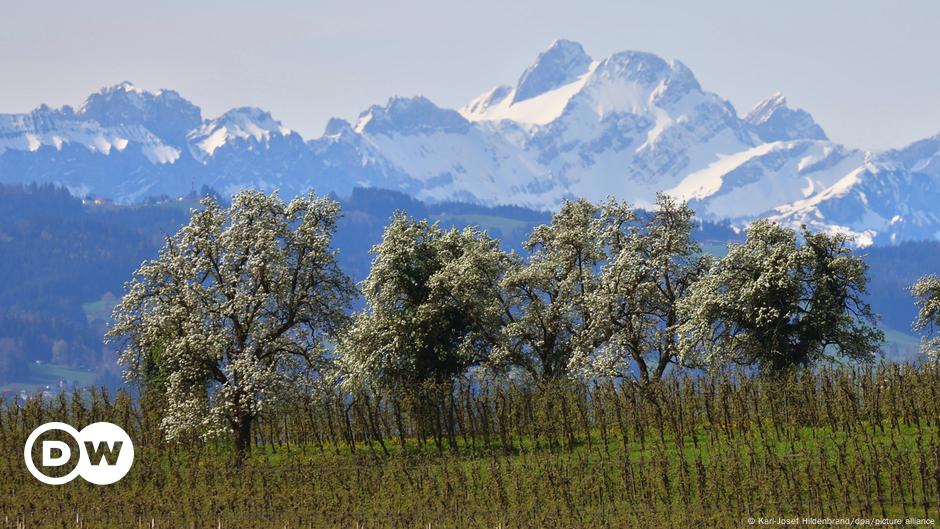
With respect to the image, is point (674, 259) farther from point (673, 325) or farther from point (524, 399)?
point (524, 399)

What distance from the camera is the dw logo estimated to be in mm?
73375

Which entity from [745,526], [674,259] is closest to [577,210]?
[674,259]

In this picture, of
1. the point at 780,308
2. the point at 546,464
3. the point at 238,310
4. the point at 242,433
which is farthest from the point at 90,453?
the point at 780,308

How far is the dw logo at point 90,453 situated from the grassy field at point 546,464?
82 cm

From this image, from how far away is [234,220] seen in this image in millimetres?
82188

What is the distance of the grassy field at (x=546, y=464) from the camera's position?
54719mm

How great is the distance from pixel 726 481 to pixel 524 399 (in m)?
22.8

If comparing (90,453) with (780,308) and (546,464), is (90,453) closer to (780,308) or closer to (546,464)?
(546,464)

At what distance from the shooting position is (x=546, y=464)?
60656 mm

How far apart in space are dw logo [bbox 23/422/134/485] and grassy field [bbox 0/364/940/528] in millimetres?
818

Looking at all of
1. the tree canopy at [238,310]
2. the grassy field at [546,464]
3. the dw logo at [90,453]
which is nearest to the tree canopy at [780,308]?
the grassy field at [546,464]

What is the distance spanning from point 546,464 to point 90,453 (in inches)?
1257

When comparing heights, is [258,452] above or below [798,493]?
above

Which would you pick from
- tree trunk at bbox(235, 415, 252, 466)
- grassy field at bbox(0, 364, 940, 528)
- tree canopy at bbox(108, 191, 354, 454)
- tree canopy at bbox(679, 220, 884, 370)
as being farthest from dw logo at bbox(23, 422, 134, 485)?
tree canopy at bbox(679, 220, 884, 370)
